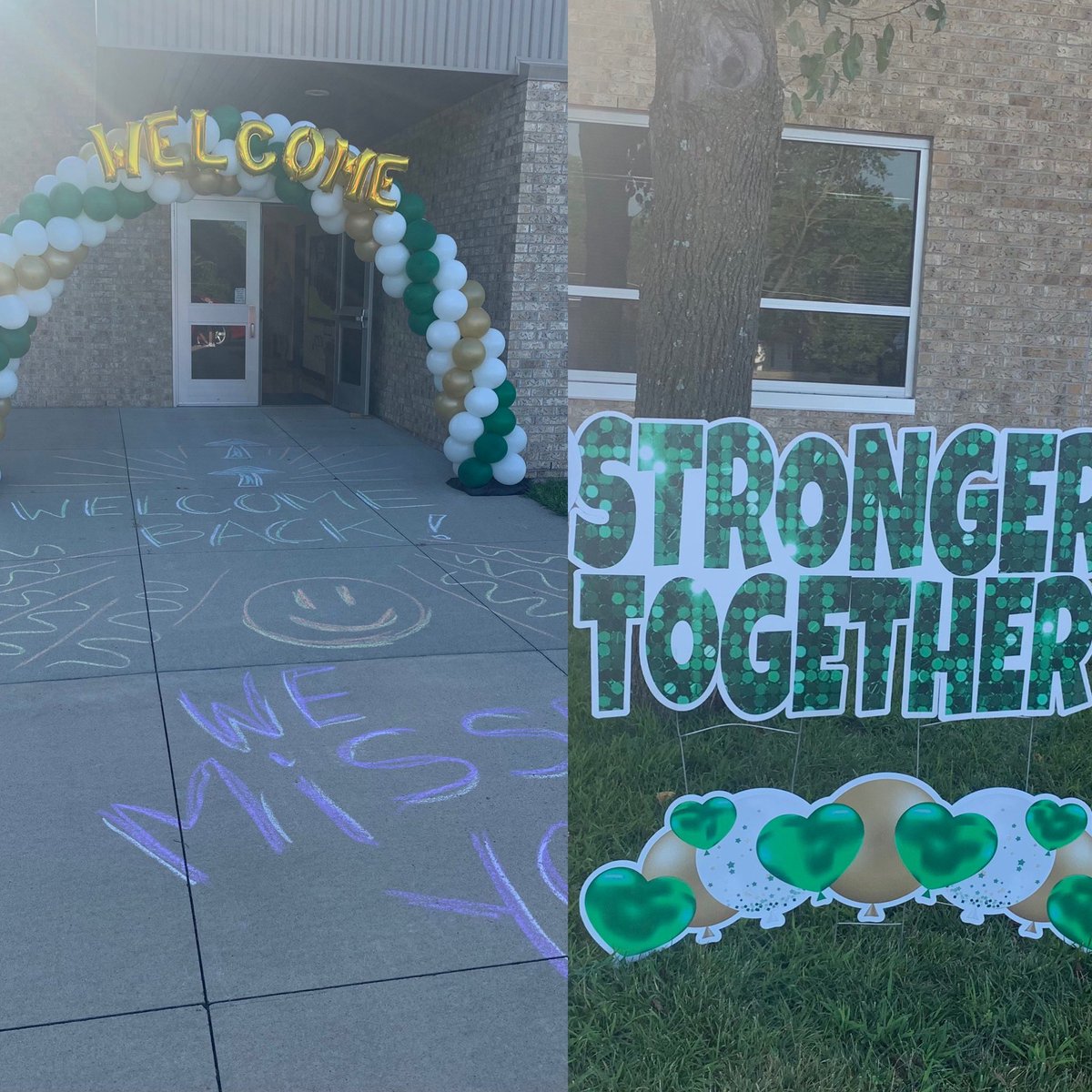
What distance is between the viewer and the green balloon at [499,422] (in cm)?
923

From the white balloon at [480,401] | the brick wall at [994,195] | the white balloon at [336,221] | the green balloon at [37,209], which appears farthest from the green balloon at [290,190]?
the brick wall at [994,195]

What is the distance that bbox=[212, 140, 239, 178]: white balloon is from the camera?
8.80 metres

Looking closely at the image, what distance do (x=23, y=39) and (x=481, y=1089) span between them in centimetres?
1198

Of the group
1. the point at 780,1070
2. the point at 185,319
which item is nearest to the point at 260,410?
the point at 185,319

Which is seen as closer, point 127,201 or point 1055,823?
point 1055,823

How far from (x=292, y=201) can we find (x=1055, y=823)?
7.83 metres

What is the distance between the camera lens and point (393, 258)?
9070 mm

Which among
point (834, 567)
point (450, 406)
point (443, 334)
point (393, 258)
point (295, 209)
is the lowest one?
point (450, 406)

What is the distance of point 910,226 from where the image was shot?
2748 millimetres

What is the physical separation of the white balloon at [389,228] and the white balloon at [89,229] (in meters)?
1.95

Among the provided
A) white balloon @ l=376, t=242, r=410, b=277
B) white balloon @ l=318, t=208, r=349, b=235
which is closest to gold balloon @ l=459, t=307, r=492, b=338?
white balloon @ l=376, t=242, r=410, b=277

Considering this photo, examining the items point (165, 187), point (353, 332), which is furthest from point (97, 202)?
point (353, 332)

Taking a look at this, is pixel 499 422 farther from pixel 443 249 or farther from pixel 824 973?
pixel 824 973

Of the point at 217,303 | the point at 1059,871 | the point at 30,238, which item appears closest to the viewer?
the point at 1059,871
